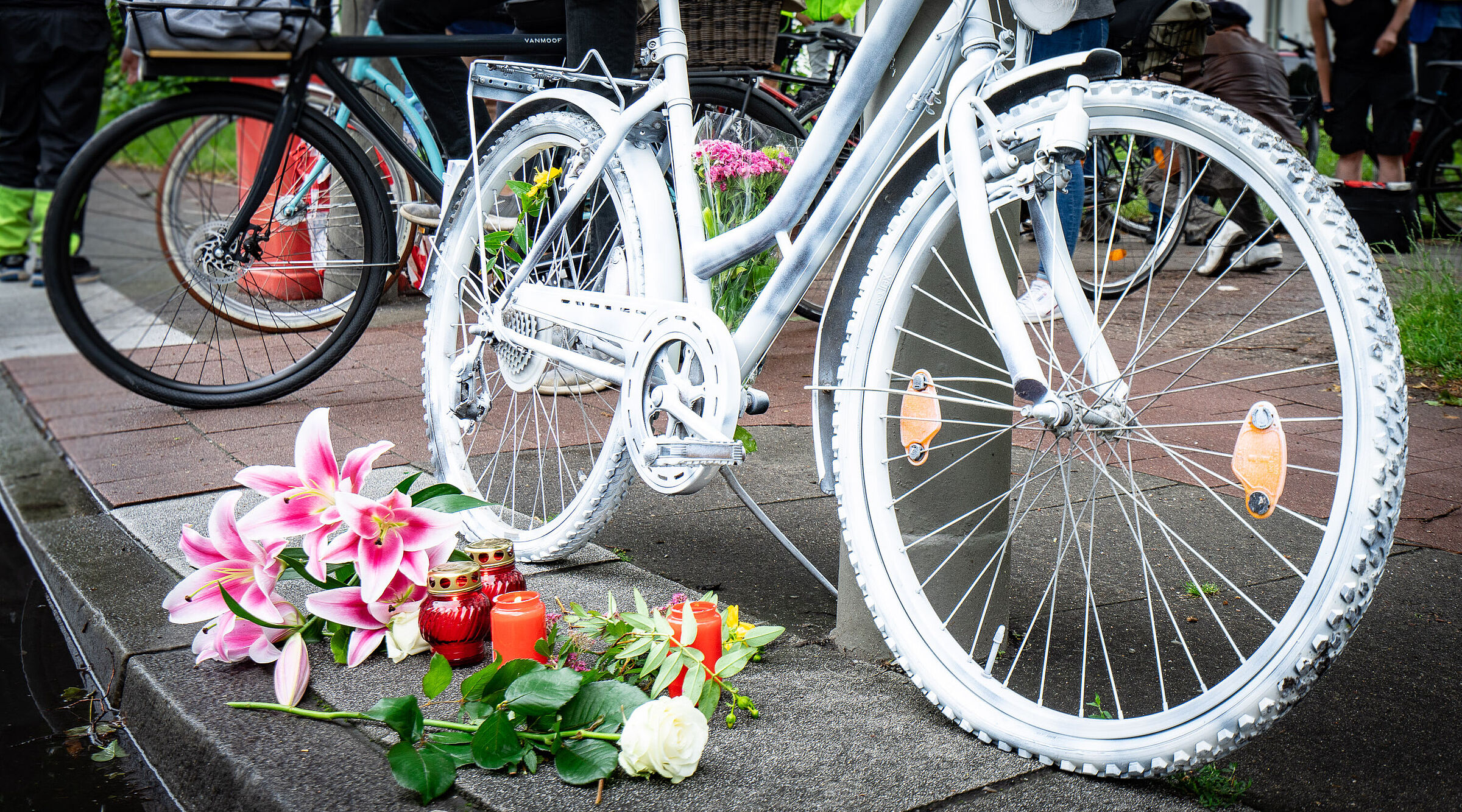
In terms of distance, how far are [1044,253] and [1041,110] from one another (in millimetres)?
212

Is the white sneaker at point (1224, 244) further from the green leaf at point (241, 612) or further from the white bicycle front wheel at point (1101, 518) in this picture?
the green leaf at point (241, 612)

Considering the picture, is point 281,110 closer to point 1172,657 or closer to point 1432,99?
point 1172,657

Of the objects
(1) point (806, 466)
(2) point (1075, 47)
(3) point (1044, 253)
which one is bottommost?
(1) point (806, 466)

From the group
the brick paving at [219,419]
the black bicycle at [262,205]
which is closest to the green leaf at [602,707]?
the brick paving at [219,419]

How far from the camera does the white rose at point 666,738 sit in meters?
1.44

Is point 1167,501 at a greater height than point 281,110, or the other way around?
point 281,110

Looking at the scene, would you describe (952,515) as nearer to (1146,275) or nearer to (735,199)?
(735,199)

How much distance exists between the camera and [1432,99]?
23.7 ft

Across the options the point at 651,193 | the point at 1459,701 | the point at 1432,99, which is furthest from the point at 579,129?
the point at 1432,99

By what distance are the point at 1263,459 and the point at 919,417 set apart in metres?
0.48

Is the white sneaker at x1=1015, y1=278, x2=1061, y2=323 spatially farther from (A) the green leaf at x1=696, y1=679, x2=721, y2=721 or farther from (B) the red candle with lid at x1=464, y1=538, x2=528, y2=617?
(B) the red candle with lid at x1=464, y1=538, x2=528, y2=617

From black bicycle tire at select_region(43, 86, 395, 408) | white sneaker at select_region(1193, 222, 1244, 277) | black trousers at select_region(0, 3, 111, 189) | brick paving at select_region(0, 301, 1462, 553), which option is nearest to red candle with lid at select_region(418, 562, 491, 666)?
brick paving at select_region(0, 301, 1462, 553)

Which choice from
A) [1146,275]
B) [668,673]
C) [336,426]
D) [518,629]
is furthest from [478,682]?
A: [1146,275]

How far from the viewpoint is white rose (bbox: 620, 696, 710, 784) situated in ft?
4.72
